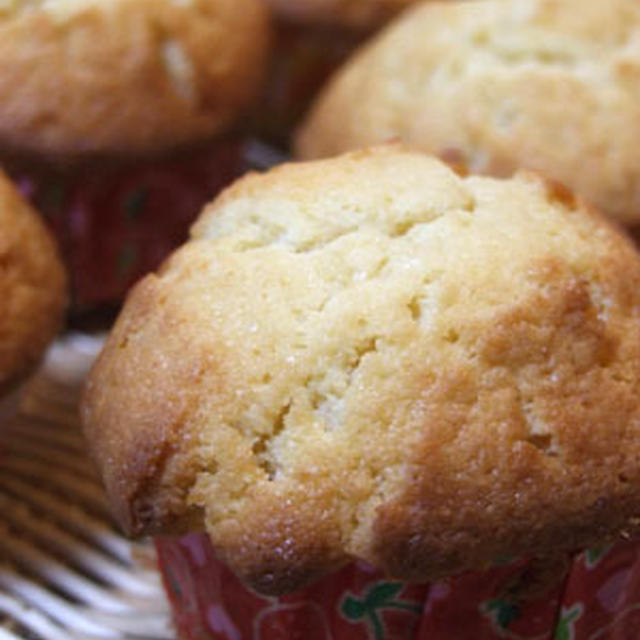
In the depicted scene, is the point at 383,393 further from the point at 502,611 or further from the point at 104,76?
the point at 104,76

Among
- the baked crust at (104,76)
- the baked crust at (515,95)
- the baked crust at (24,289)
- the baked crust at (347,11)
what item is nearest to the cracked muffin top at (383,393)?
the baked crust at (24,289)

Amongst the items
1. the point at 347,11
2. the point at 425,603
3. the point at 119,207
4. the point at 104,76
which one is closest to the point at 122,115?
the point at 104,76

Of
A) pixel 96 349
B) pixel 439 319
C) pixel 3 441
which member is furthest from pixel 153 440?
pixel 96 349

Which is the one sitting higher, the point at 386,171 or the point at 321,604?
the point at 386,171

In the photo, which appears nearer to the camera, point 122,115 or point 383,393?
point 383,393

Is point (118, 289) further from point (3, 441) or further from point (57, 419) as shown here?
point (3, 441)

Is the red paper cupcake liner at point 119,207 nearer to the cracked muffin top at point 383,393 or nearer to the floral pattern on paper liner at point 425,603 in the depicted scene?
the cracked muffin top at point 383,393
